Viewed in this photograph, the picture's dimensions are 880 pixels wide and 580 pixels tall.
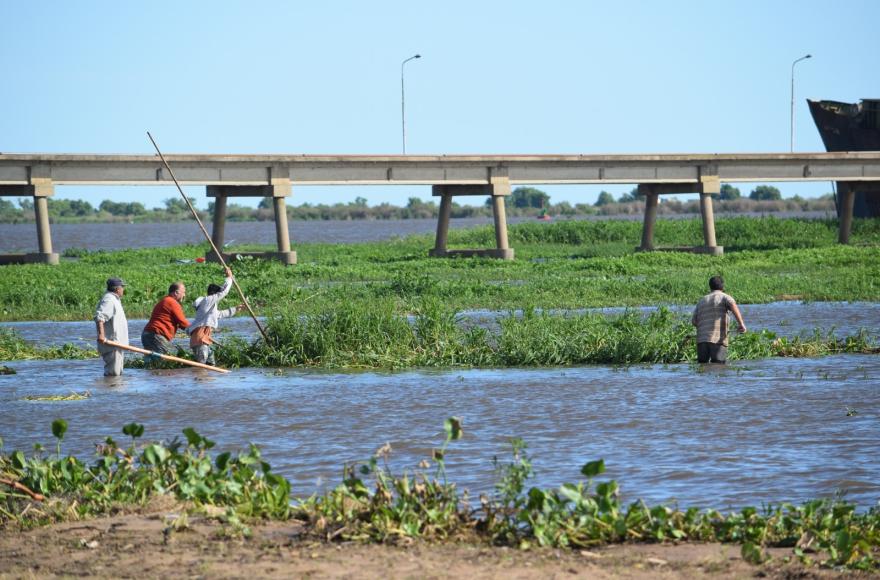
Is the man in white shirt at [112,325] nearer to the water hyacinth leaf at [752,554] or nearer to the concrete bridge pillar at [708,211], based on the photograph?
the water hyacinth leaf at [752,554]

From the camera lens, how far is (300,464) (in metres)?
11.0

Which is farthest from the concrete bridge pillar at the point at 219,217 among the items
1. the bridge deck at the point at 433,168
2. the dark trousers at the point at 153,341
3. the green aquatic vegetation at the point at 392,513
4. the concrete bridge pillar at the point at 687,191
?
the green aquatic vegetation at the point at 392,513

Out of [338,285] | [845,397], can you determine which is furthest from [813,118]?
[845,397]

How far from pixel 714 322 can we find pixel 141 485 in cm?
956

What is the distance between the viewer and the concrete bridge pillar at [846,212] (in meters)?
48.7

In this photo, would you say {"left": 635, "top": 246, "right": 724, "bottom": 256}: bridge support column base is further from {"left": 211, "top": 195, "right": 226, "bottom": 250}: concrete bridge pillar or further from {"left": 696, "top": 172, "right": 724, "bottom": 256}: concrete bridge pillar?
{"left": 211, "top": 195, "right": 226, "bottom": 250}: concrete bridge pillar

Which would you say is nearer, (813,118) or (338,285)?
(338,285)

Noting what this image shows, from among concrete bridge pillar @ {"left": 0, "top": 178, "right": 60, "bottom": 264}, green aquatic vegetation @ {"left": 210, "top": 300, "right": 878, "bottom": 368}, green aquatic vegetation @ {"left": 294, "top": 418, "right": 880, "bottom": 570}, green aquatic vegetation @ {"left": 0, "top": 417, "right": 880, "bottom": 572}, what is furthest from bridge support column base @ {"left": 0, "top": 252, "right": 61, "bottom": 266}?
green aquatic vegetation @ {"left": 294, "top": 418, "right": 880, "bottom": 570}

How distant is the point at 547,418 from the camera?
520 inches

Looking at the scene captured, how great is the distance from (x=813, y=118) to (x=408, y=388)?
51680 mm

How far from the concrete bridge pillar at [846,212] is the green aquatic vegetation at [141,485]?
43.5 meters

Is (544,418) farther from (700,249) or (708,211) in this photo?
(708,211)

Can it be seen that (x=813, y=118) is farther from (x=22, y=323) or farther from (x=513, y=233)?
(x=22, y=323)

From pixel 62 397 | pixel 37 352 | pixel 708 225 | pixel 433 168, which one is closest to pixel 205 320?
pixel 62 397
